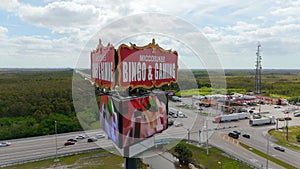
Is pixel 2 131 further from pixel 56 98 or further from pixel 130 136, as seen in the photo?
pixel 130 136

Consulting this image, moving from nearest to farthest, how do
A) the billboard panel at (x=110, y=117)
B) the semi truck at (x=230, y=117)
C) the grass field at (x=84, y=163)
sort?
the billboard panel at (x=110, y=117) < the grass field at (x=84, y=163) < the semi truck at (x=230, y=117)

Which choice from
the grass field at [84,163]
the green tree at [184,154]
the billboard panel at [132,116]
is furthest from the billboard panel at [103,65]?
the green tree at [184,154]

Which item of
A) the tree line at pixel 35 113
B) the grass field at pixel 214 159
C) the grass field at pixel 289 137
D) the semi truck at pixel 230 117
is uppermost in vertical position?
the tree line at pixel 35 113

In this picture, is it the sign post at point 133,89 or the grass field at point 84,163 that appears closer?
the sign post at point 133,89

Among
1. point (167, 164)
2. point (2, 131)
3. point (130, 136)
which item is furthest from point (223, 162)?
point (2, 131)

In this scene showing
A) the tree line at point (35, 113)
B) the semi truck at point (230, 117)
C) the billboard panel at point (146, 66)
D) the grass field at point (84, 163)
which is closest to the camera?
the billboard panel at point (146, 66)

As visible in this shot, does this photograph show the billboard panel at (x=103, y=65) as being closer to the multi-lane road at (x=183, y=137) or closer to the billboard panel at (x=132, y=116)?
the billboard panel at (x=132, y=116)
